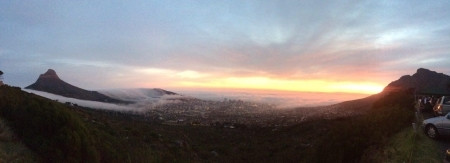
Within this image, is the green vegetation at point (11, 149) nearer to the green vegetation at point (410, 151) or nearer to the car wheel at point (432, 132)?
the green vegetation at point (410, 151)

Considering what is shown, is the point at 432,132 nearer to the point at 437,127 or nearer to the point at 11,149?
the point at 437,127

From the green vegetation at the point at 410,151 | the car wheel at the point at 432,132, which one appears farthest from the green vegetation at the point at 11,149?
the car wheel at the point at 432,132

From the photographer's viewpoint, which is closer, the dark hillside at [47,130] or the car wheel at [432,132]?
the dark hillside at [47,130]

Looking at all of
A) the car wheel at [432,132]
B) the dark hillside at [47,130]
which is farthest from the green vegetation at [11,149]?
the car wheel at [432,132]

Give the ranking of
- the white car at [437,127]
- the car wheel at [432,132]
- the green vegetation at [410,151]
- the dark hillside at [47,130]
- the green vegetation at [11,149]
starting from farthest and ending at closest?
the car wheel at [432,132] → the white car at [437,127] → the dark hillside at [47,130] → the green vegetation at [410,151] → the green vegetation at [11,149]

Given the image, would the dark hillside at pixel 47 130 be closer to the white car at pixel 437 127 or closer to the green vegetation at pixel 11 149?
the green vegetation at pixel 11 149

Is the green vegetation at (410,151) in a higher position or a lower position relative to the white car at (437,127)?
lower

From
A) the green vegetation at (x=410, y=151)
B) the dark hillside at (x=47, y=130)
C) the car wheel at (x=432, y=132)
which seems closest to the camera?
the green vegetation at (x=410, y=151)

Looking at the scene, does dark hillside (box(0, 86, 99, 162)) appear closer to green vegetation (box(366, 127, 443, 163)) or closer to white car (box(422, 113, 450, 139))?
green vegetation (box(366, 127, 443, 163))

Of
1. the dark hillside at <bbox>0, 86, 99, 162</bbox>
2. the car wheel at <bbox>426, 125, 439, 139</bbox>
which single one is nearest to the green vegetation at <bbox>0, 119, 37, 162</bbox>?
the dark hillside at <bbox>0, 86, 99, 162</bbox>
